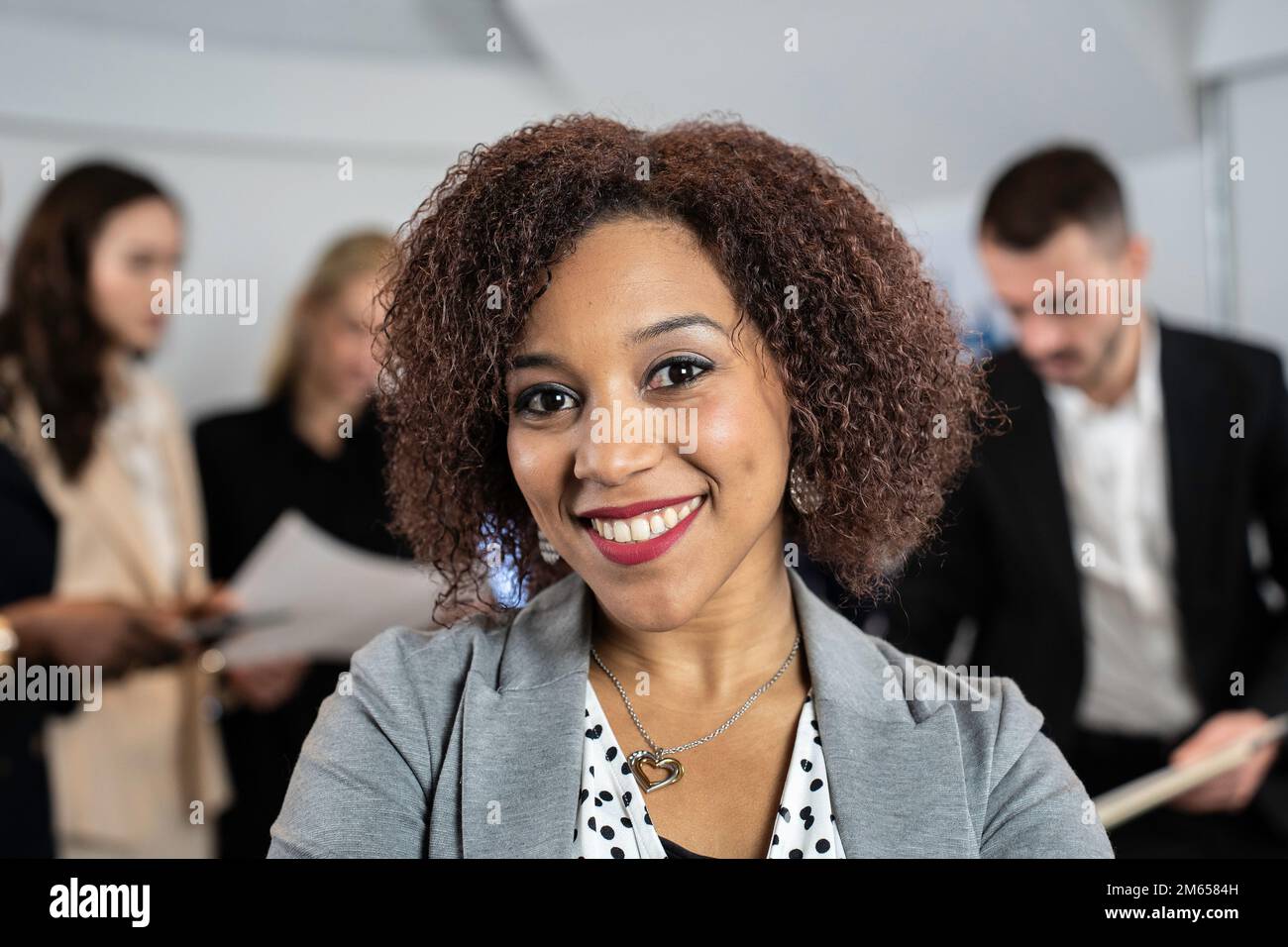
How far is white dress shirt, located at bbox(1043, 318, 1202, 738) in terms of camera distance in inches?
110

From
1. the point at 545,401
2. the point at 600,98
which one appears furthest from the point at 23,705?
the point at 600,98

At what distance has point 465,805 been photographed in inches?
51.3

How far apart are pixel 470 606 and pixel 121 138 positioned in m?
3.36

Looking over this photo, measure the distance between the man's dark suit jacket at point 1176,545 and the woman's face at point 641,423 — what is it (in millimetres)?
1007

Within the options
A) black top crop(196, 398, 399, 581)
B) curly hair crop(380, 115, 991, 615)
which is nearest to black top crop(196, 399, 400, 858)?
black top crop(196, 398, 399, 581)

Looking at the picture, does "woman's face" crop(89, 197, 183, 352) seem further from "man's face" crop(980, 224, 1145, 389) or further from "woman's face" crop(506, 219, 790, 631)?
"woman's face" crop(506, 219, 790, 631)

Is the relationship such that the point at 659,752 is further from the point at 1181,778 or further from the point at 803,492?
the point at 1181,778

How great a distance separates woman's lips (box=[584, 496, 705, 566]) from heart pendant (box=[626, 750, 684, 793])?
0.76 ft

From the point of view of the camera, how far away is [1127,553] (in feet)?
9.45

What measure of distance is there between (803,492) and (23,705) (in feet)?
6.01

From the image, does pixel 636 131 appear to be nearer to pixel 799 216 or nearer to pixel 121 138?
pixel 799 216

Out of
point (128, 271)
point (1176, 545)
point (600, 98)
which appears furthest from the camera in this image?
point (600, 98)

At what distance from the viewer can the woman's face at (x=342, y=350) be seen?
3570mm

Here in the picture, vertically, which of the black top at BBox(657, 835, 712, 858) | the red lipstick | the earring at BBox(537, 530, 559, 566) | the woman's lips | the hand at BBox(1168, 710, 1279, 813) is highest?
the red lipstick
